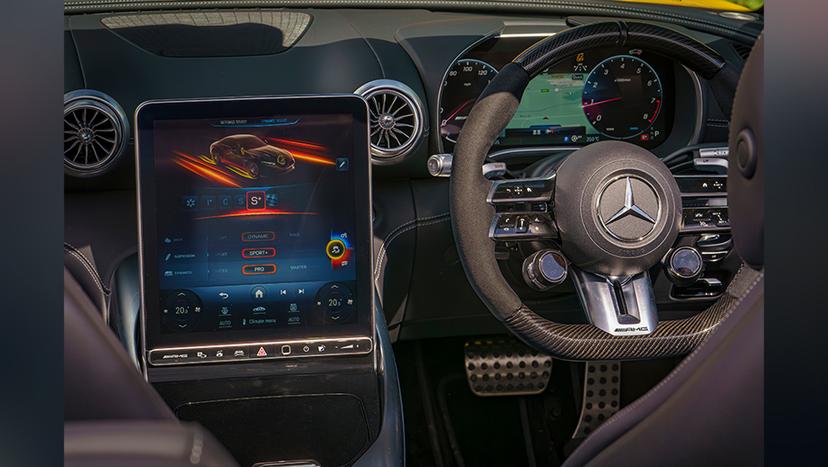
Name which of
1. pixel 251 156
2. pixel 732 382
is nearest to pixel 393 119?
pixel 251 156

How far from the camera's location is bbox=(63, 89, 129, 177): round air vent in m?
2.45

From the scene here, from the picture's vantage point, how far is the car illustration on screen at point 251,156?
2217 mm

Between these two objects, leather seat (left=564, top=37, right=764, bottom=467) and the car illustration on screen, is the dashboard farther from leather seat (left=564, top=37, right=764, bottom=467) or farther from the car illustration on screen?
leather seat (left=564, top=37, right=764, bottom=467)

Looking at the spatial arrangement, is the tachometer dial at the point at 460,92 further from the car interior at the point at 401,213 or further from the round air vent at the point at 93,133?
the round air vent at the point at 93,133

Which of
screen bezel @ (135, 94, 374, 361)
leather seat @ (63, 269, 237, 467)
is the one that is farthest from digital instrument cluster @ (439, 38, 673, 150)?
leather seat @ (63, 269, 237, 467)

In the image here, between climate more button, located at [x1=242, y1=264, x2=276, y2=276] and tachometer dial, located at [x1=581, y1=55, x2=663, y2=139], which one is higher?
tachometer dial, located at [x1=581, y1=55, x2=663, y2=139]

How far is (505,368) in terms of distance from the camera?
2959 millimetres

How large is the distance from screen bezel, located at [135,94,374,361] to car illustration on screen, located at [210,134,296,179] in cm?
6

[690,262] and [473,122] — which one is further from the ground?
[473,122]

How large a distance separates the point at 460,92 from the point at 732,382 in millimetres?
2081
